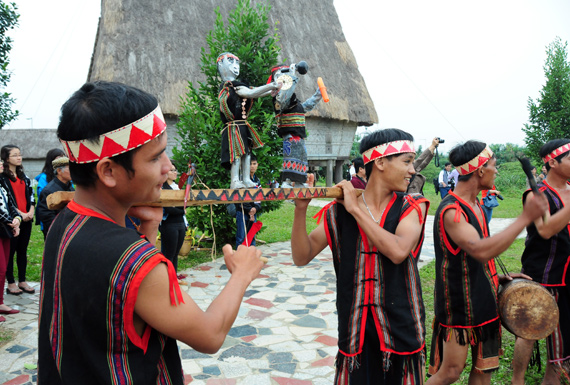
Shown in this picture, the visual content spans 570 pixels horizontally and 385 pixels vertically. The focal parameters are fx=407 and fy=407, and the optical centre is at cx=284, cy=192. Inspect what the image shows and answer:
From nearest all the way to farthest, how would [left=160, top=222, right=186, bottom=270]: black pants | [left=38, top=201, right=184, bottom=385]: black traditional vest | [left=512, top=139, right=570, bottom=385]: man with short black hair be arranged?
[left=38, top=201, right=184, bottom=385]: black traditional vest < [left=512, top=139, right=570, bottom=385]: man with short black hair < [left=160, top=222, right=186, bottom=270]: black pants

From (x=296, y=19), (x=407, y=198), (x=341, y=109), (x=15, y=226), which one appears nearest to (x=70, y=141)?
(x=407, y=198)

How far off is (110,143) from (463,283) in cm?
252

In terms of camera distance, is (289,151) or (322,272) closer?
(289,151)

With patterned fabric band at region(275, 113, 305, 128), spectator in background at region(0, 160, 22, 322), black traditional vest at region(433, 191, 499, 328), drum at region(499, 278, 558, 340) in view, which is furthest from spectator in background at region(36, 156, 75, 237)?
drum at region(499, 278, 558, 340)

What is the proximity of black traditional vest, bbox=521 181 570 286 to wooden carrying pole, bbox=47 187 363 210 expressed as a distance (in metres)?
1.97

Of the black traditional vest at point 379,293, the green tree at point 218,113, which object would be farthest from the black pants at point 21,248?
the black traditional vest at point 379,293

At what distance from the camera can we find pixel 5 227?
5176 mm

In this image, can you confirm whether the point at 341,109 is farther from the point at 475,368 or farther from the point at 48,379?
the point at 48,379

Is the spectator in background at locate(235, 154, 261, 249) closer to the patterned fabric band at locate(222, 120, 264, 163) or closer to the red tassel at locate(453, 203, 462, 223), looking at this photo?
the patterned fabric band at locate(222, 120, 264, 163)

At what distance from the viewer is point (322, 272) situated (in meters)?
7.33

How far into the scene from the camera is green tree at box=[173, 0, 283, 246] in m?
7.66

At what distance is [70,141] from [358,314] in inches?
66.7

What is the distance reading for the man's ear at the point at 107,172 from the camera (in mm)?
1196

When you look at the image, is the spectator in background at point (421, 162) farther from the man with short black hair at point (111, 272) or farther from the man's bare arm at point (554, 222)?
the man with short black hair at point (111, 272)
